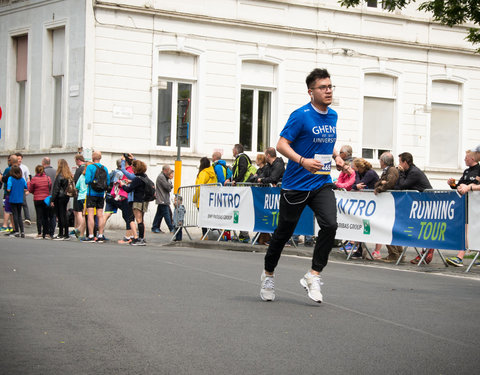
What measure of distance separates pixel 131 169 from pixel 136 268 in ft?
26.1

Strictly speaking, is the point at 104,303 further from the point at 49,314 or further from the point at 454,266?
the point at 454,266

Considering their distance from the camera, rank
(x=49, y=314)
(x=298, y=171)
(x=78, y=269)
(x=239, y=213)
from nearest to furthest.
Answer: (x=49, y=314)
(x=298, y=171)
(x=78, y=269)
(x=239, y=213)

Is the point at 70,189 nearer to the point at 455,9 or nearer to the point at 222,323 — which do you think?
the point at 455,9

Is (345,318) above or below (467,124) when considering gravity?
below

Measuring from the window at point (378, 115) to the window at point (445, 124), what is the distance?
5.31ft

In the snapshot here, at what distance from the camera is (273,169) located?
17828 millimetres

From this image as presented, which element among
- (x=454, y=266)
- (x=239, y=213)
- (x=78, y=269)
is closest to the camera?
(x=78, y=269)

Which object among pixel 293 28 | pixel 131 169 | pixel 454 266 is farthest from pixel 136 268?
pixel 293 28

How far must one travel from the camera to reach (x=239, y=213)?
58.0 feet

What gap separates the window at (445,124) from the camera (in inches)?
1146

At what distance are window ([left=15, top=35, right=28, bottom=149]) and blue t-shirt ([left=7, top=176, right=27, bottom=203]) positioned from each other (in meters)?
7.24

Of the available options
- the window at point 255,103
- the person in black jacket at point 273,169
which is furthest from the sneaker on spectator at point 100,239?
the window at point 255,103

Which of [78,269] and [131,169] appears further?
[131,169]

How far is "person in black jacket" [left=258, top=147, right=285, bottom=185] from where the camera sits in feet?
57.8
